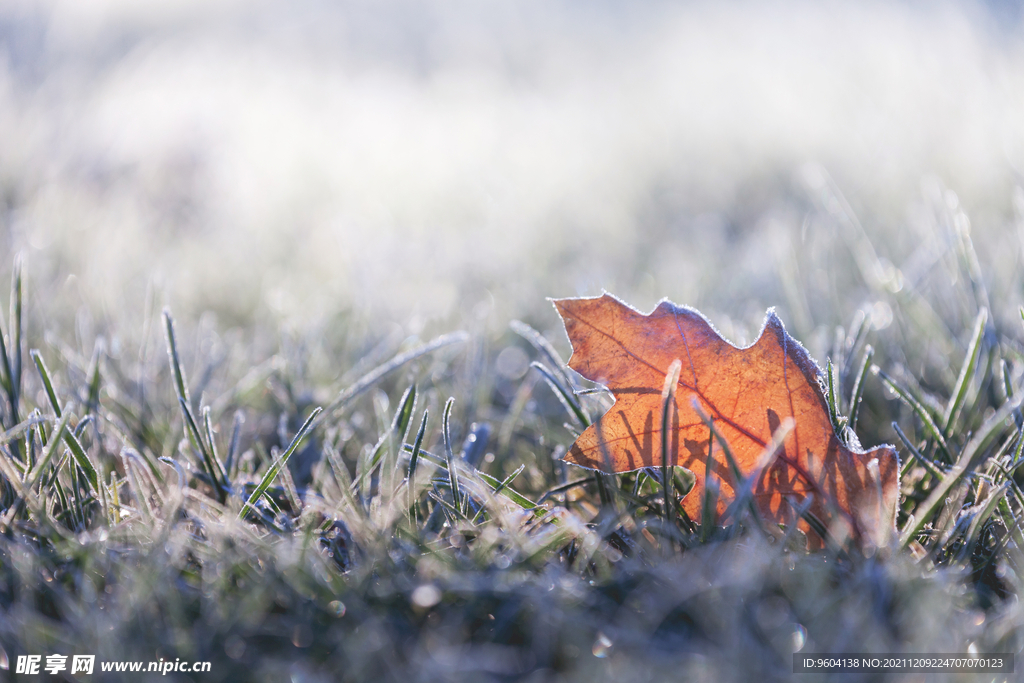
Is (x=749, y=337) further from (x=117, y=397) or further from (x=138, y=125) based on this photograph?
(x=138, y=125)

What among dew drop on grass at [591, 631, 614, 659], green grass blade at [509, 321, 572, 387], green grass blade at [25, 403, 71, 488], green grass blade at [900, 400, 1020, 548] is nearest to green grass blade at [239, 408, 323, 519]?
green grass blade at [25, 403, 71, 488]

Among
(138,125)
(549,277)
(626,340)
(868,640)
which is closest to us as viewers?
(868,640)

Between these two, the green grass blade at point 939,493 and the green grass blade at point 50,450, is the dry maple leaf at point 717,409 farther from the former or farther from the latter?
the green grass blade at point 50,450

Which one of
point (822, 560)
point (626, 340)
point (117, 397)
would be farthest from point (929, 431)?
point (117, 397)

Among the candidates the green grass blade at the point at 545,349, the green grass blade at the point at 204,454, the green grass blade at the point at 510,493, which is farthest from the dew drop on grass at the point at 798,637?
the green grass blade at the point at 204,454

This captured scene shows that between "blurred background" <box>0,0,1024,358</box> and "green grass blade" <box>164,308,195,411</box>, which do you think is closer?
"green grass blade" <box>164,308,195,411</box>

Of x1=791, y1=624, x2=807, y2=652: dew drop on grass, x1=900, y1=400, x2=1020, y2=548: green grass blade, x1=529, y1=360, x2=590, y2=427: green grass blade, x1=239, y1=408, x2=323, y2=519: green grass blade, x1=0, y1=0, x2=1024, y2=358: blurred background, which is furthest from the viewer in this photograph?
x1=0, y1=0, x2=1024, y2=358: blurred background

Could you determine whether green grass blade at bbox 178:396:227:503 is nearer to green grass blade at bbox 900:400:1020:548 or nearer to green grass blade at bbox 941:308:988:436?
green grass blade at bbox 900:400:1020:548
